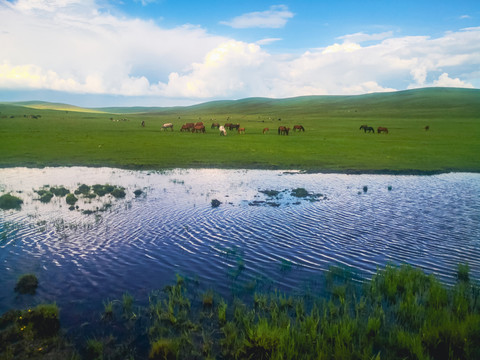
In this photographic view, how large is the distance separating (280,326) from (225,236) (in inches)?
253

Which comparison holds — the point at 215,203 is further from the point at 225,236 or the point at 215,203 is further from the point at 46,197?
the point at 46,197

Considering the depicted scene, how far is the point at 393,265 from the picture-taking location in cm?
1032

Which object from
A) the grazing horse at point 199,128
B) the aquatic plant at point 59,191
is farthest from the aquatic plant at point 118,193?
the grazing horse at point 199,128

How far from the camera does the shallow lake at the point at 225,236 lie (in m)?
9.62

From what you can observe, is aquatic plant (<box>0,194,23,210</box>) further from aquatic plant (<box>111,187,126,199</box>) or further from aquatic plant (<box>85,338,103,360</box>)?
aquatic plant (<box>85,338,103,360</box>)

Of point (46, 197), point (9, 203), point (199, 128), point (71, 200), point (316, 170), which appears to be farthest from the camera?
point (199, 128)

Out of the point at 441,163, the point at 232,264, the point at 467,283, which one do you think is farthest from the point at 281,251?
the point at 441,163

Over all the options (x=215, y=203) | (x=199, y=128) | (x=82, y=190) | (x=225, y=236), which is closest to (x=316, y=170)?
(x=215, y=203)

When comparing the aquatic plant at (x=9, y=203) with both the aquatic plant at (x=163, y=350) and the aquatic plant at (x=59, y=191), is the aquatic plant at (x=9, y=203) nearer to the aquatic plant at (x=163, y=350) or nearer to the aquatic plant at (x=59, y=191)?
the aquatic plant at (x=59, y=191)

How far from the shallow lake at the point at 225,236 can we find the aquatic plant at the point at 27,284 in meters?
0.20

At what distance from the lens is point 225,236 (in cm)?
1320

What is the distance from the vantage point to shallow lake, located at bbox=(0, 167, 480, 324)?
31.6 ft

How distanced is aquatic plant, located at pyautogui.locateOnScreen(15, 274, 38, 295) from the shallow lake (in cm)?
20

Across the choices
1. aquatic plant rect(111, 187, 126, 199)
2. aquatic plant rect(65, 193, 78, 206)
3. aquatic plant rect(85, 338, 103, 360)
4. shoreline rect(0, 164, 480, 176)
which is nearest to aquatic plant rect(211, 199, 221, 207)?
aquatic plant rect(111, 187, 126, 199)
